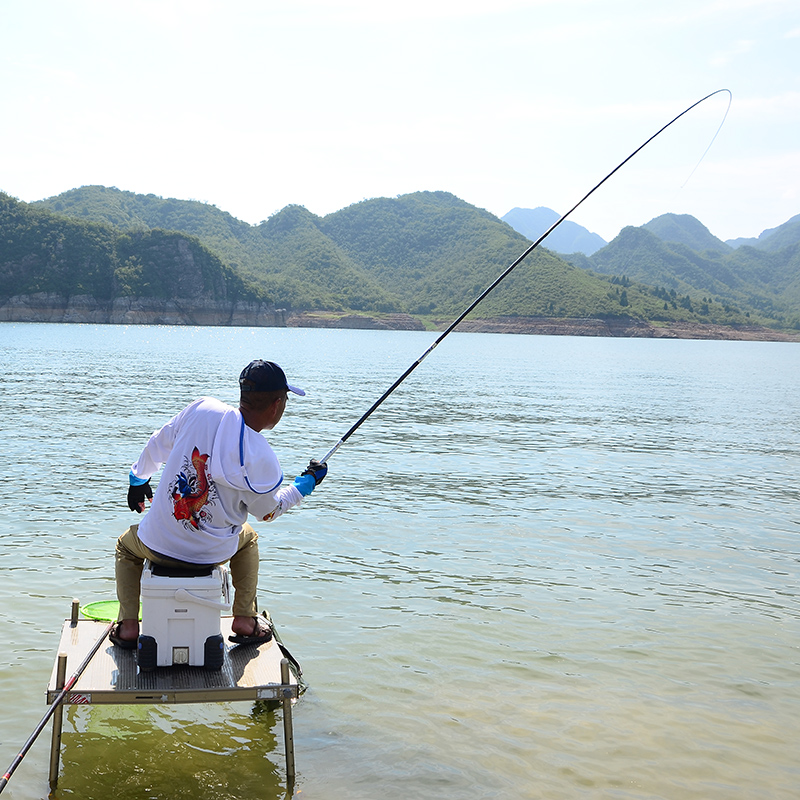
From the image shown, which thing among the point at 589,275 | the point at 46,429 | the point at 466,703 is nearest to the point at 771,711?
the point at 466,703

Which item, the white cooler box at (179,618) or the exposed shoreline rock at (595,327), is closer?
the white cooler box at (179,618)

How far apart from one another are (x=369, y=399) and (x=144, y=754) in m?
25.1

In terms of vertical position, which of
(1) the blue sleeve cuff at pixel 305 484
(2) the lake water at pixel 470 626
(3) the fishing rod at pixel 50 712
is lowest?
(2) the lake water at pixel 470 626

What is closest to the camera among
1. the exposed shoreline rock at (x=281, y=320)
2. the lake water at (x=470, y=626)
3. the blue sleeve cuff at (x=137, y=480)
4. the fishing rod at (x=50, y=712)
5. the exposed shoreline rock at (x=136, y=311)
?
Result: the fishing rod at (x=50, y=712)

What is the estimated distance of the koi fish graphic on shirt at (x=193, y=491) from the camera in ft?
14.3

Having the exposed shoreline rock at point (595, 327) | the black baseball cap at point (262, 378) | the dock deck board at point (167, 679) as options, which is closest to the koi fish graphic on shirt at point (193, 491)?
the black baseball cap at point (262, 378)

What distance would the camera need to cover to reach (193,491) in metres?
4.39

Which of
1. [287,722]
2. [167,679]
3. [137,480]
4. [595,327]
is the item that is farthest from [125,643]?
[595,327]

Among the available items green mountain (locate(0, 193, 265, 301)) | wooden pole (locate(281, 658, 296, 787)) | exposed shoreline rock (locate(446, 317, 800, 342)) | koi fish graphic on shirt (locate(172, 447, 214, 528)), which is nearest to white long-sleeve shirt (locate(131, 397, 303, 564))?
koi fish graphic on shirt (locate(172, 447, 214, 528))

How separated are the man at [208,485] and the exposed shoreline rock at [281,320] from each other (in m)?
140

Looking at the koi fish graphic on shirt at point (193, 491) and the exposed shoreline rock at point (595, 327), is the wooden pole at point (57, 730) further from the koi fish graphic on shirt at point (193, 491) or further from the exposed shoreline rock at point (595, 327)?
the exposed shoreline rock at point (595, 327)

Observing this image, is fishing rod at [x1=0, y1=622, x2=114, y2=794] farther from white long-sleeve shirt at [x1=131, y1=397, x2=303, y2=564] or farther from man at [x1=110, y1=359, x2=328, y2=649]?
white long-sleeve shirt at [x1=131, y1=397, x2=303, y2=564]

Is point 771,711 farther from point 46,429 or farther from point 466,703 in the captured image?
point 46,429

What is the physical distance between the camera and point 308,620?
736 centimetres
